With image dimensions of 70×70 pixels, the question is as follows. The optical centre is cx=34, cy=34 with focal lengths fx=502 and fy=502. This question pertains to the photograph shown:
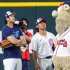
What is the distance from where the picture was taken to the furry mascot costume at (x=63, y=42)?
6875 mm

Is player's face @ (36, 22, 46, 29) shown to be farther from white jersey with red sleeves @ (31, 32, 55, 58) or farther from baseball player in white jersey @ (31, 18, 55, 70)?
white jersey with red sleeves @ (31, 32, 55, 58)

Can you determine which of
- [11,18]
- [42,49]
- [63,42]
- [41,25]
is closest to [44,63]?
[42,49]

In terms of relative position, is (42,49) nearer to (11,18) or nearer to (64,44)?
(11,18)

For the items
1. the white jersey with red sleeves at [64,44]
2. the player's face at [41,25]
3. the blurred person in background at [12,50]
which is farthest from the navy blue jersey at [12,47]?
the white jersey with red sleeves at [64,44]

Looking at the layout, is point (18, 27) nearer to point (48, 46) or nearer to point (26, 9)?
point (48, 46)

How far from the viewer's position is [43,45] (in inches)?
431

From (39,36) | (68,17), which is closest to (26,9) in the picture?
(39,36)

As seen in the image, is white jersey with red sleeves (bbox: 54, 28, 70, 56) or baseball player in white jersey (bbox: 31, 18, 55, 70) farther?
baseball player in white jersey (bbox: 31, 18, 55, 70)

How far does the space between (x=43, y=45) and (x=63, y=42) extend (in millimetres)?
4019

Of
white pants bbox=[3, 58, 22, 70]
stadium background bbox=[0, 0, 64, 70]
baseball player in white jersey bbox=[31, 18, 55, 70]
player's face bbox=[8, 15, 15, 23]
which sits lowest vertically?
white pants bbox=[3, 58, 22, 70]

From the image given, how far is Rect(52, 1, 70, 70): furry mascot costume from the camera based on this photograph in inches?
271

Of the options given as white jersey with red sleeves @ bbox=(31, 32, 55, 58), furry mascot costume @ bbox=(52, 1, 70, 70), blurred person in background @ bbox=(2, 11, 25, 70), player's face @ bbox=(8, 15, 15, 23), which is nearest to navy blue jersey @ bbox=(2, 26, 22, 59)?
blurred person in background @ bbox=(2, 11, 25, 70)

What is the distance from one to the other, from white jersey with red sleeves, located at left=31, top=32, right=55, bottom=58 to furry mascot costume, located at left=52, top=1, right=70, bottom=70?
12.4 feet

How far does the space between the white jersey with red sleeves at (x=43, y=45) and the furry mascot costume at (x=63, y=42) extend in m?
3.77
